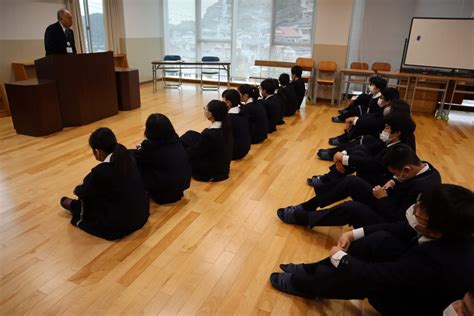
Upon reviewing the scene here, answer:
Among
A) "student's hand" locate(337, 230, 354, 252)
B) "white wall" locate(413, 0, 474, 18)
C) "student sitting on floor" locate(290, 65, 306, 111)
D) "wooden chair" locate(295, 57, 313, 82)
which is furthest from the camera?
"wooden chair" locate(295, 57, 313, 82)

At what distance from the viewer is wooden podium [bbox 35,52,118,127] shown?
457cm

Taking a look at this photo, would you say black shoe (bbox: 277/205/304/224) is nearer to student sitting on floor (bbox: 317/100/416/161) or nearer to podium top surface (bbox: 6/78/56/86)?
student sitting on floor (bbox: 317/100/416/161)

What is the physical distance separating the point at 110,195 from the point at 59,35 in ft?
11.1

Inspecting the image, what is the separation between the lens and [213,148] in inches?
125

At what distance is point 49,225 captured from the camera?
252 cm

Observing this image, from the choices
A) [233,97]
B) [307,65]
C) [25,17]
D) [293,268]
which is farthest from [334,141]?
[25,17]

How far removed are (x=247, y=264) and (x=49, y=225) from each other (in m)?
1.51

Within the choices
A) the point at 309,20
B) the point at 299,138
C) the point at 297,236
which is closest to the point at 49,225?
the point at 297,236

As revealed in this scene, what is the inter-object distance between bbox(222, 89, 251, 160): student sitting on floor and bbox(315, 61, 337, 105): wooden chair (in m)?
3.81

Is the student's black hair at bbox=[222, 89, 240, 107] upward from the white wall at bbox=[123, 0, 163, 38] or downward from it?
downward

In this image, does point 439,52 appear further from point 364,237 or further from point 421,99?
point 364,237

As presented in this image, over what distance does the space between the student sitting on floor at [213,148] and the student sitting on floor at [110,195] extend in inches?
34.7

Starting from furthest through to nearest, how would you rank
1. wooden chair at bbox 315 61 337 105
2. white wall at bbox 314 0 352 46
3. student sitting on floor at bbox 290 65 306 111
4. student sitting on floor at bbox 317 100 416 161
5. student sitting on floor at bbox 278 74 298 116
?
wooden chair at bbox 315 61 337 105
white wall at bbox 314 0 352 46
student sitting on floor at bbox 290 65 306 111
student sitting on floor at bbox 278 74 298 116
student sitting on floor at bbox 317 100 416 161

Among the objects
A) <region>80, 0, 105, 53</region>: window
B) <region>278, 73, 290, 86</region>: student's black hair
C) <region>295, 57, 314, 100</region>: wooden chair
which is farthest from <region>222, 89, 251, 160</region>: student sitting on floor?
<region>80, 0, 105, 53</region>: window
